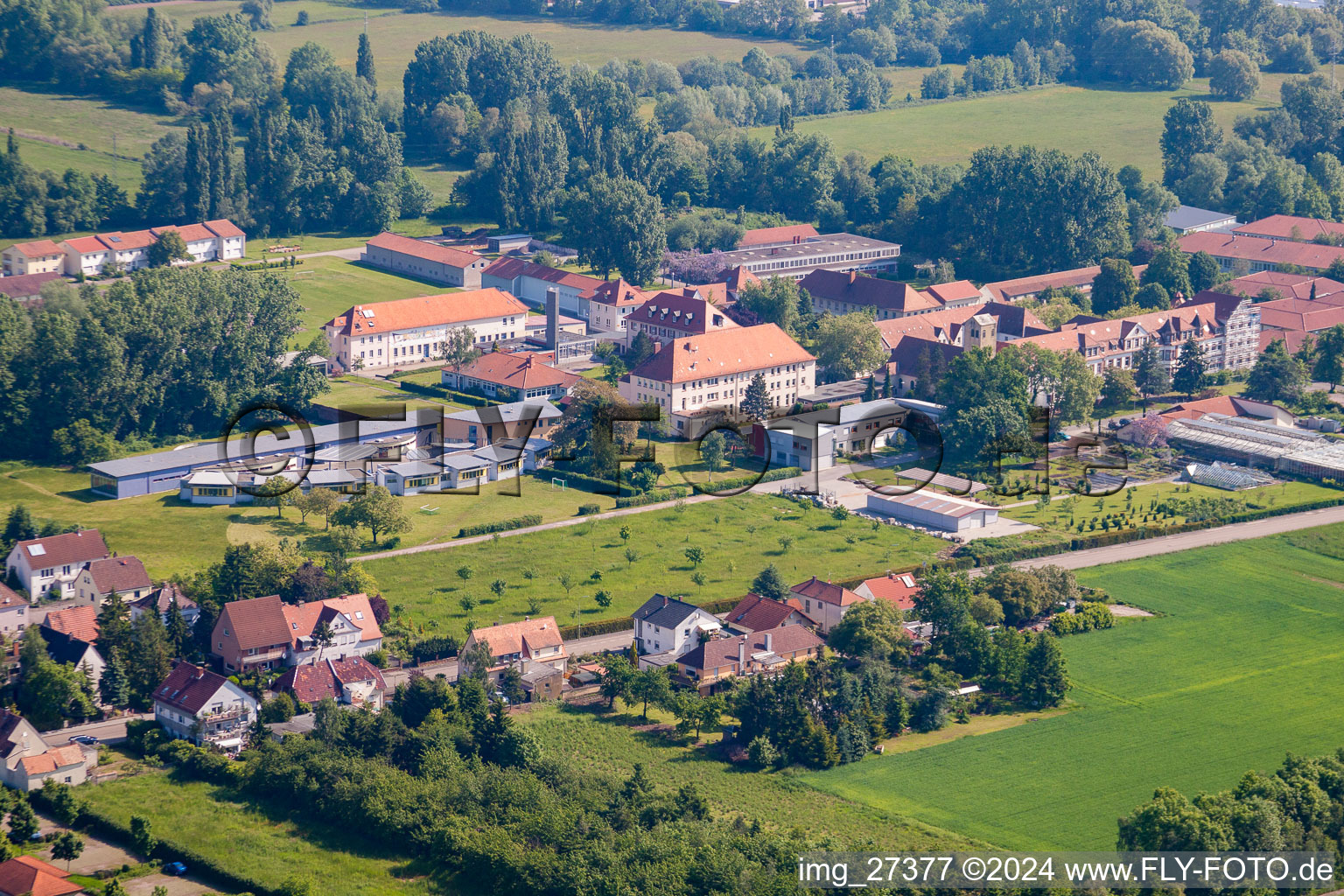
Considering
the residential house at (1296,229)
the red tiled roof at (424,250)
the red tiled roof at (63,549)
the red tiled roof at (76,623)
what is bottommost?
the red tiled roof at (76,623)

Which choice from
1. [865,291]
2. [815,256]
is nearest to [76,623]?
[865,291]

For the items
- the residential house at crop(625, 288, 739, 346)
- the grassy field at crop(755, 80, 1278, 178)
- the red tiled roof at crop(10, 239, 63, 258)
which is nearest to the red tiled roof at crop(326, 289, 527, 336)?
the residential house at crop(625, 288, 739, 346)

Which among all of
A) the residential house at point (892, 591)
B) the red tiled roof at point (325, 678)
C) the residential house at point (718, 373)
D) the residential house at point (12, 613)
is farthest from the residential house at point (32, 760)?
the residential house at point (718, 373)

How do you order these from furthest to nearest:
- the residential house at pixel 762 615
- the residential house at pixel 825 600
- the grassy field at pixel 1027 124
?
the grassy field at pixel 1027 124, the residential house at pixel 825 600, the residential house at pixel 762 615

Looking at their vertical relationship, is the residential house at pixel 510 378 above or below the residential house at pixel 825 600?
above

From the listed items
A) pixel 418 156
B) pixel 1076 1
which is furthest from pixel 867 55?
pixel 418 156

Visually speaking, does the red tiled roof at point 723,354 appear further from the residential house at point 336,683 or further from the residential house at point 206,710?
the residential house at point 206,710

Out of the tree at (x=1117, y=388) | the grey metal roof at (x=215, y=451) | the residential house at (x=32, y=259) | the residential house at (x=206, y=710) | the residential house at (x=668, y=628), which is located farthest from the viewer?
the residential house at (x=32, y=259)
